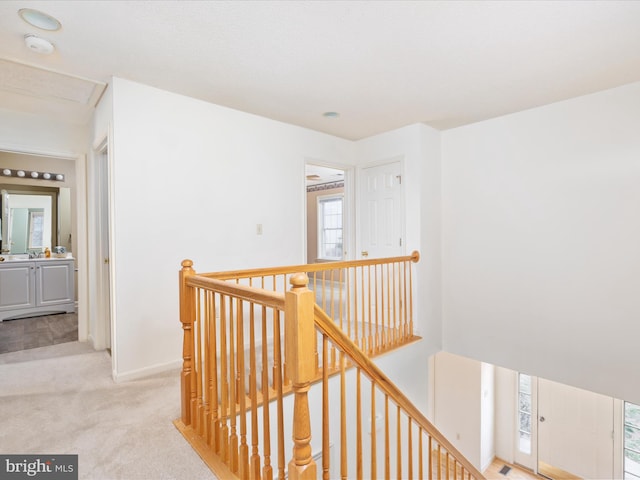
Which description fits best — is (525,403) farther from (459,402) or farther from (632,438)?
(459,402)

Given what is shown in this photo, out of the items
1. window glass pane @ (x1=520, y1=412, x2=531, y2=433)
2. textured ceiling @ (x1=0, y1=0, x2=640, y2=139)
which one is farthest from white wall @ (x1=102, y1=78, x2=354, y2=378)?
window glass pane @ (x1=520, y1=412, x2=531, y2=433)

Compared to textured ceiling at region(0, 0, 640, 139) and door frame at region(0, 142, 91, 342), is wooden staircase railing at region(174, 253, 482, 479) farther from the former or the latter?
door frame at region(0, 142, 91, 342)

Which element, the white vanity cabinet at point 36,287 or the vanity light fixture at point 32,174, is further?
the vanity light fixture at point 32,174

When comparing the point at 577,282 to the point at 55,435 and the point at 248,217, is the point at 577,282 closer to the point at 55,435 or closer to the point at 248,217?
the point at 248,217

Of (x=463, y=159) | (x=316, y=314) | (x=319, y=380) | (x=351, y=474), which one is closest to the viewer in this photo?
(x=316, y=314)

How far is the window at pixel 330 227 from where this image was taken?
25.0ft

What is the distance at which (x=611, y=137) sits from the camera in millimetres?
2916

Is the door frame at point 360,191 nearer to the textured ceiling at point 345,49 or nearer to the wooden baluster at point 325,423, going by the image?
the textured ceiling at point 345,49

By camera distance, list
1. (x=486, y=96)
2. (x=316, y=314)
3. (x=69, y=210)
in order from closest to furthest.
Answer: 1. (x=316, y=314)
2. (x=486, y=96)
3. (x=69, y=210)

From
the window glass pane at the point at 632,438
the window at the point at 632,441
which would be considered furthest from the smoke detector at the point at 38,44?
the window glass pane at the point at 632,438

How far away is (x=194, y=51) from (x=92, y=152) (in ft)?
6.34

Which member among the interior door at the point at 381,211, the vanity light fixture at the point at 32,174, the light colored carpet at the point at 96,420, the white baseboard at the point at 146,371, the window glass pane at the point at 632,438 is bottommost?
the window glass pane at the point at 632,438

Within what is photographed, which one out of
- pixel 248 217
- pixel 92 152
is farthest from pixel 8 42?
pixel 248 217

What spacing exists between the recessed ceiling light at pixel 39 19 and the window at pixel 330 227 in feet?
19.3
